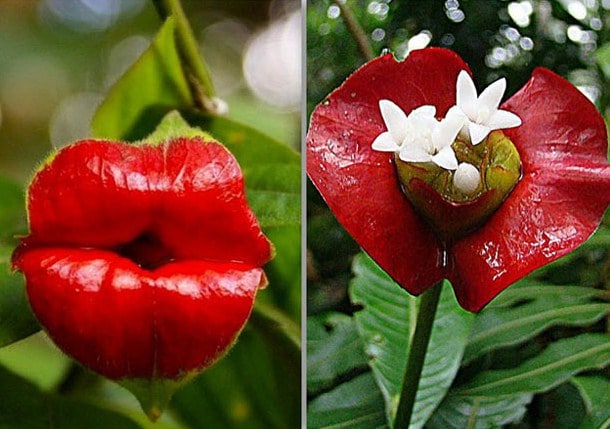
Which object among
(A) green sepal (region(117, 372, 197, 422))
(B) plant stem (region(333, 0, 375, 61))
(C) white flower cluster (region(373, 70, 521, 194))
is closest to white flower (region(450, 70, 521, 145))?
(C) white flower cluster (region(373, 70, 521, 194))

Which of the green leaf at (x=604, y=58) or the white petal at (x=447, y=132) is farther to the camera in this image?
the green leaf at (x=604, y=58)

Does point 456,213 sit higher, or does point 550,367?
point 456,213

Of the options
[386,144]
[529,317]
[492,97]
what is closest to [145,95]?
[386,144]

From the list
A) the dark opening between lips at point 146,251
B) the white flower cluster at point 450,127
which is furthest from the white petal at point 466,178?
the dark opening between lips at point 146,251

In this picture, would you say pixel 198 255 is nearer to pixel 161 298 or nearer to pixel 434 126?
pixel 161 298

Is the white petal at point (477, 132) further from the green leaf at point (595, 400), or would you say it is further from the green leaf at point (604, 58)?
the green leaf at point (595, 400)

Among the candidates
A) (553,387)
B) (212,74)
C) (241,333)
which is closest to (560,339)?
(553,387)

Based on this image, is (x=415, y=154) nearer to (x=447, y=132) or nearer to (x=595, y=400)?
(x=447, y=132)
